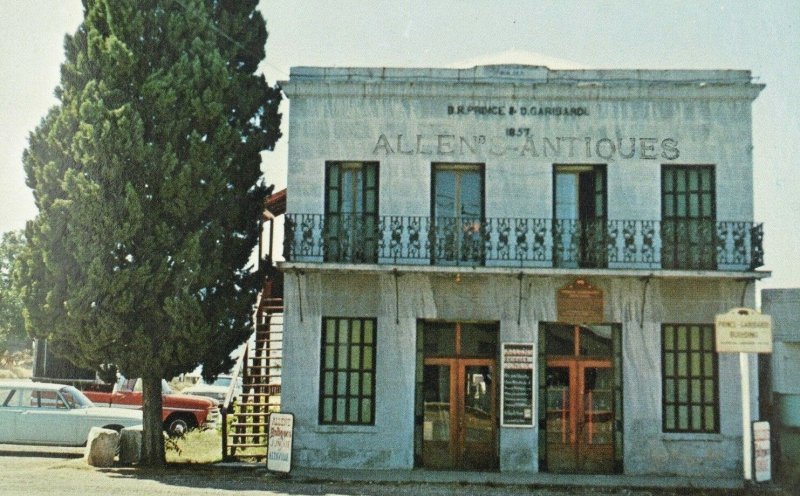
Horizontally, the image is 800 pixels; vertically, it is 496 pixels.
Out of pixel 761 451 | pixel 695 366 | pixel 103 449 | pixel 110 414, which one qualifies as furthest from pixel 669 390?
pixel 110 414

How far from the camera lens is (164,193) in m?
15.8

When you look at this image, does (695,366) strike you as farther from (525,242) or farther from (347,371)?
(347,371)

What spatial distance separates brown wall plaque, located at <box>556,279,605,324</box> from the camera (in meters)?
16.4

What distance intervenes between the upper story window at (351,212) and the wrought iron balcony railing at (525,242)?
19 millimetres

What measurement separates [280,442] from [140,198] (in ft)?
16.2

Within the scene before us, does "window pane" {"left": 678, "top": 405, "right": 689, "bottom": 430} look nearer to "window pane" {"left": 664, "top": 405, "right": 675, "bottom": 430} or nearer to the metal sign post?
"window pane" {"left": 664, "top": 405, "right": 675, "bottom": 430}

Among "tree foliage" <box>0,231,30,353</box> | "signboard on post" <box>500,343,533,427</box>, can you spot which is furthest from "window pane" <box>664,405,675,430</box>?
"tree foliage" <box>0,231,30,353</box>

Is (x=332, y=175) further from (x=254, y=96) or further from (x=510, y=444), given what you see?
(x=510, y=444)

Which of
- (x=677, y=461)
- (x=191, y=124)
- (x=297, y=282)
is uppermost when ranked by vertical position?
(x=191, y=124)

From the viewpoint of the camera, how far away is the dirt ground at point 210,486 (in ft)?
44.9

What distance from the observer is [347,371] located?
16609 millimetres

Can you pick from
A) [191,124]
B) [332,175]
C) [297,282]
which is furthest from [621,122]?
[191,124]

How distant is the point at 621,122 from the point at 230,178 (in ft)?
24.3

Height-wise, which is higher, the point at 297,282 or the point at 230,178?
the point at 230,178
